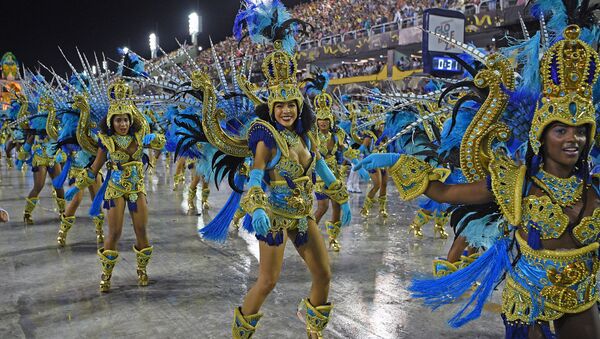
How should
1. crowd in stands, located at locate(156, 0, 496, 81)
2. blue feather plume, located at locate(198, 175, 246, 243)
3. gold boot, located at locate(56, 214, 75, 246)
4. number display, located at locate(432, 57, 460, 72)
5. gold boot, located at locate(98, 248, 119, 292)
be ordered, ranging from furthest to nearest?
crowd in stands, located at locate(156, 0, 496, 81)
number display, located at locate(432, 57, 460, 72)
gold boot, located at locate(56, 214, 75, 246)
gold boot, located at locate(98, 248, 119, 292)
blue feather plume, located at locate(198, 175, 246, 243)

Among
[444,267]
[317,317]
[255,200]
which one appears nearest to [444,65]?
[444,267]

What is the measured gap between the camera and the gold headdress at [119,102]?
210 inches

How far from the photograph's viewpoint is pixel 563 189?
241cm

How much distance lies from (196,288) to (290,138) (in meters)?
2.54

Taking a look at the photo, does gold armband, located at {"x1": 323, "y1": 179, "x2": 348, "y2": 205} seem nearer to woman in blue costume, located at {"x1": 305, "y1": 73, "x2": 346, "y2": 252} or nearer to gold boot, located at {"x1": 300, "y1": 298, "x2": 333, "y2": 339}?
gold boot, located at {"x1": 300, "y1": 298, "x2": 333, "y2": 339}

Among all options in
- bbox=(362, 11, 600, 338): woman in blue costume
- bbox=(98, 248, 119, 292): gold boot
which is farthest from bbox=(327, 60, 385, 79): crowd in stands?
bbox=(362, 11, 600, 338): woman in blue costume

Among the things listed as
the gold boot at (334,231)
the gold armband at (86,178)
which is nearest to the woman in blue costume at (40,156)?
the gold armband at (86,178)

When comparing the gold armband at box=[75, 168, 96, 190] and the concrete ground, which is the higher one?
the gold armband at box=[75, 168, 96, 190]

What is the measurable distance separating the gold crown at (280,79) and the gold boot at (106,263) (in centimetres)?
261

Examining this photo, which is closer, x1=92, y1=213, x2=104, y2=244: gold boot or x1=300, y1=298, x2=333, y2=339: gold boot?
x1=300, y1=298, x2=333, y2=339: gold boot

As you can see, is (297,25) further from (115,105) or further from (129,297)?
(129,297)

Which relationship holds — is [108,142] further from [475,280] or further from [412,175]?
[475,280]

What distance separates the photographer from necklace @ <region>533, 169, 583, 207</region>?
2.41 meters

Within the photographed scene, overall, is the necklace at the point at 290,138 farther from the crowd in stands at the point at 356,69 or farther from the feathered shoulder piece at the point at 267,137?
the crowd in stands at the point at 356,69
